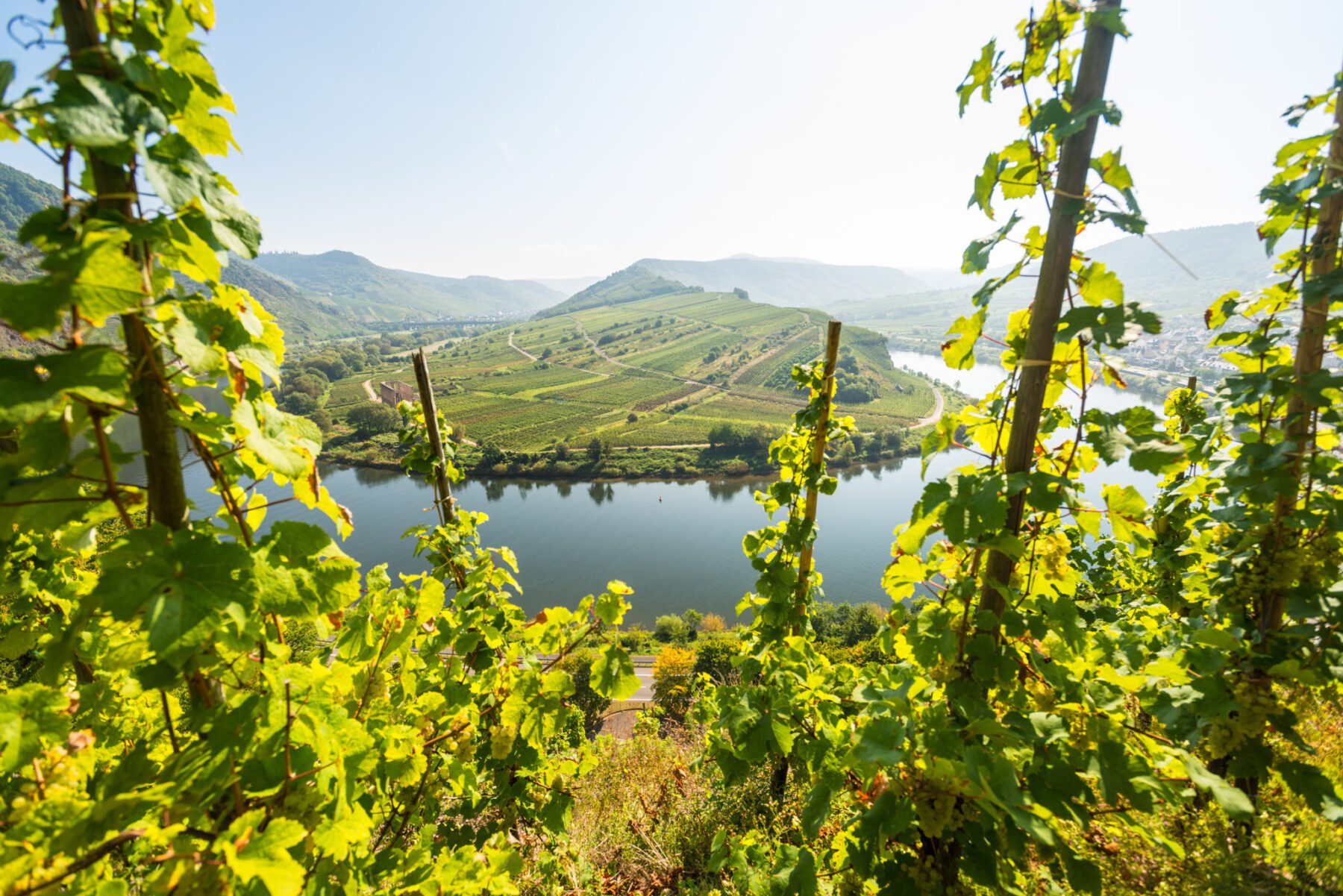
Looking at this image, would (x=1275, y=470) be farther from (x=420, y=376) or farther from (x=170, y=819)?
(x=420, y=376)

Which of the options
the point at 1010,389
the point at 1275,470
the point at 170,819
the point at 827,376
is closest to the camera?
the point at 170,819

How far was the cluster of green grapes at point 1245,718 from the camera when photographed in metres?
1.90

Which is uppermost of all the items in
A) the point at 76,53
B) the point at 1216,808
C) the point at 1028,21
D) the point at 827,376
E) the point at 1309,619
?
the point at 1028,21

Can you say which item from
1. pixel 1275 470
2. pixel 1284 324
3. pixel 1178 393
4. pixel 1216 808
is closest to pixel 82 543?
pixel 1275 470

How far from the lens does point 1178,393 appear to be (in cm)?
499

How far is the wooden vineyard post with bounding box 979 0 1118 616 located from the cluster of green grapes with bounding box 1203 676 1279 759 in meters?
1.09

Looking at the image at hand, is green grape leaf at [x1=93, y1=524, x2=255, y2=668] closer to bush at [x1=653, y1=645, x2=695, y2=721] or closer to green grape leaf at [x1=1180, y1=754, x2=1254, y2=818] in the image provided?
green grape leaf at [x1=1180, y1=754, x2=1254, y2=818]

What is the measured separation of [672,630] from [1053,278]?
29166mm

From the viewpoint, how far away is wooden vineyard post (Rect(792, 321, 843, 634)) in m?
3.58

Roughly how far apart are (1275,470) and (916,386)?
9368 cm

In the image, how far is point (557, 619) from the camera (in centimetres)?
256

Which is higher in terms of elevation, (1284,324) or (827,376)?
(1284,324)

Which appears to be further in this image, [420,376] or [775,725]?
[420,376]

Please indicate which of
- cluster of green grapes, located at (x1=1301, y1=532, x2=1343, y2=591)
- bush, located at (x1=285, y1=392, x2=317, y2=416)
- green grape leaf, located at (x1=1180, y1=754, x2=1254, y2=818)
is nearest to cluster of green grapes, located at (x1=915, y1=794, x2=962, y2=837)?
green grape leaf, located at (x1=1180, y1=754, x2=1254, y2=818)
